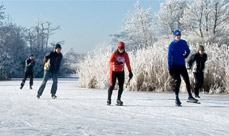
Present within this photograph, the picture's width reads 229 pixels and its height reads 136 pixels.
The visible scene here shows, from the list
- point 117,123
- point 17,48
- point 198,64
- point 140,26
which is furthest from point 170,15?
point 117,123

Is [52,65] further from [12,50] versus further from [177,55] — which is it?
[12,50]

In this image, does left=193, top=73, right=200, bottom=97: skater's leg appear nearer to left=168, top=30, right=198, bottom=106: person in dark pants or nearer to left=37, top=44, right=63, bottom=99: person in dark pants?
left=168, top=30, right=198, bottom=106: person in dark pants

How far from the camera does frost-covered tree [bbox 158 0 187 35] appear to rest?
5088 centimetres

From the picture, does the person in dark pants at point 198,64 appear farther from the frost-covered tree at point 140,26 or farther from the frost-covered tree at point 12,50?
the frost-covered tree at point 140,26

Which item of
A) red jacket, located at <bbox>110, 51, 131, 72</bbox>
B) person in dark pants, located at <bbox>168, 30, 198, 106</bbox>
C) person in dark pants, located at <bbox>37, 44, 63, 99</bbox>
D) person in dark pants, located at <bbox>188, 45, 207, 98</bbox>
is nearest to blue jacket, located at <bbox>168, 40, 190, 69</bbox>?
person in dark pants, located at <bbox>168, 30, 198, 106</bbox>

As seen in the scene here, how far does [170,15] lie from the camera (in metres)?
50.8

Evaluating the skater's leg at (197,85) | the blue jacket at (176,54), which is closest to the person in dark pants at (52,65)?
the blue jacket at (176,54)

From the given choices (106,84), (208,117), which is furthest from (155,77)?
(208,117)

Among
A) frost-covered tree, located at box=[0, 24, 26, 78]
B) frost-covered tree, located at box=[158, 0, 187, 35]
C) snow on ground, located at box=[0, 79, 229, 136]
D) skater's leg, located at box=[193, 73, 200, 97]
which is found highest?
frost-covered tree, located at box=[158, 0, 187, 35]

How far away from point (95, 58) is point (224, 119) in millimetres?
12052

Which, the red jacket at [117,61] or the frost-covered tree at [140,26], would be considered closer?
the red jacket at [117,61]

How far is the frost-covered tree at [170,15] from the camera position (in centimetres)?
5088

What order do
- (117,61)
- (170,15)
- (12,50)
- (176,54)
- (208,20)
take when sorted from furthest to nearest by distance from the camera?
(170,15) < (12,50) < (208,20) < (117,61) < (176,54)

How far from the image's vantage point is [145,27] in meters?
53.2
